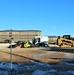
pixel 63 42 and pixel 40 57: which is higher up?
pixel 63 42

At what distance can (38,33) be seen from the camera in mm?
150000

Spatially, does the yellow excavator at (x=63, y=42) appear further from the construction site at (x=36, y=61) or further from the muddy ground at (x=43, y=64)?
the muddy ground at (x=43, y=64)

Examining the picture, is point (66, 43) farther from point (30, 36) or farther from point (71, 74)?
point (30, 36)

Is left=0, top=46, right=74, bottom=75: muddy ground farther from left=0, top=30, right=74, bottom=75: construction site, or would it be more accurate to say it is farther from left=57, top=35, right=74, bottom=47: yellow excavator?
left=57, top=35, right=74, bottom=47: yellow excavator

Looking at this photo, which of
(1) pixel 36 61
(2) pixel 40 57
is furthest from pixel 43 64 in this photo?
(2) pixel 40 57

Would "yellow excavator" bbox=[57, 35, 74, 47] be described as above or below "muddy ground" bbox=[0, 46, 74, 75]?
above

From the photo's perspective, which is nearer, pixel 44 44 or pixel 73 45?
pixel 73 45

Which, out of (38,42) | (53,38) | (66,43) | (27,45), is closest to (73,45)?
(66,43)

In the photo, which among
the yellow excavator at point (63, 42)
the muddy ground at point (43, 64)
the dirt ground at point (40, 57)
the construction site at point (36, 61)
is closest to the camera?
the construction site at point (36, 61)

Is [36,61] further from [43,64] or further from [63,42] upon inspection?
[63,42]

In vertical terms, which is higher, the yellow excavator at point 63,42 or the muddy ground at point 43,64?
the yellow excavator at point 63,42

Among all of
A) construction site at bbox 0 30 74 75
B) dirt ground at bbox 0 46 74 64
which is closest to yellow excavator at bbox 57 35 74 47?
construction site at bbox 0 30 74 75

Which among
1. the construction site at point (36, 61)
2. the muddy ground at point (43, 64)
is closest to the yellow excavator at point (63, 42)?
the construction site at point (36, 61)

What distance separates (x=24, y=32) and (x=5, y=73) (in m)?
132
